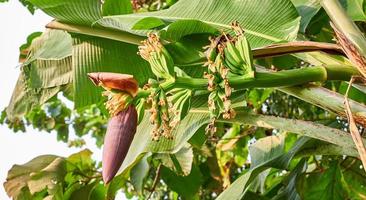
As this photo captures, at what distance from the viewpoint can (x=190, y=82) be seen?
0.82 m

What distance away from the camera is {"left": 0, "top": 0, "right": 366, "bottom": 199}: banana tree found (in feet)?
2.68

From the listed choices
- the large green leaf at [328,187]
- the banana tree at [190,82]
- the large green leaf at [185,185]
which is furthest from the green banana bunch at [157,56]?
the large green leaf at [185,185]

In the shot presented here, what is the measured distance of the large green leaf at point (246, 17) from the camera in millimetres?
1091

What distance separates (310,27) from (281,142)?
355mm

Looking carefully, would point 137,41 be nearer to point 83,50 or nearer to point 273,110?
point 83,50

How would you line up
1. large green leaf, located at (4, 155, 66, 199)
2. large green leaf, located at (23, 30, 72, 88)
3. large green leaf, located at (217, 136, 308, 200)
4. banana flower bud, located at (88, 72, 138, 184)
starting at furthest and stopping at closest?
large green leaf, located at (4, 155, 66, 199), large green leaf, located at (23, 30, 72, 88), large green leaf, located at (217, 136, 308, 200), banana flower bud, located at (88, 72, 138, 184)

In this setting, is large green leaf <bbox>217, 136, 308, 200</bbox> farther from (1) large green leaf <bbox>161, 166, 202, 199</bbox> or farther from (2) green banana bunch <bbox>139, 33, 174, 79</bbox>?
(2) green banana bunch <bbox>139, 33, 174, 79</bbox>

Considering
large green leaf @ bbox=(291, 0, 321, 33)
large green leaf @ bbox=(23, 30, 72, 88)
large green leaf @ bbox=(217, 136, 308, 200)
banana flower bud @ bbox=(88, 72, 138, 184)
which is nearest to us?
banana flower bud @ bbox=(88, 72, 138, 184)

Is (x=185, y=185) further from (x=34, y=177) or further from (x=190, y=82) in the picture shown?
(x=190, y=82)

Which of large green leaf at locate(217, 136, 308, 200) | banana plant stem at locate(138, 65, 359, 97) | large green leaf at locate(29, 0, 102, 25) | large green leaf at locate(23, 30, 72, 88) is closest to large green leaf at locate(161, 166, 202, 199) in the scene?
large green leaf at locate(217, 136, 308, 200)

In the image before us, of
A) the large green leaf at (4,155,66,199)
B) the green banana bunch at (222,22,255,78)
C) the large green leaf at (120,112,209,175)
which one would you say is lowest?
the large green leaf at (4,155,66,199)

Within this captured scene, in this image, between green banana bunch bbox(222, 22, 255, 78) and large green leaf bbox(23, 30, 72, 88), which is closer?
green banana bunch bbox(222, 22, 255, 78)

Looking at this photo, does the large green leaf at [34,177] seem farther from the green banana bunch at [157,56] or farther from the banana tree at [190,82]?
the green banana bunch at [157,56]

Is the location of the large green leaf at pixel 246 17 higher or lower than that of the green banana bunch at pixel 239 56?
higher
